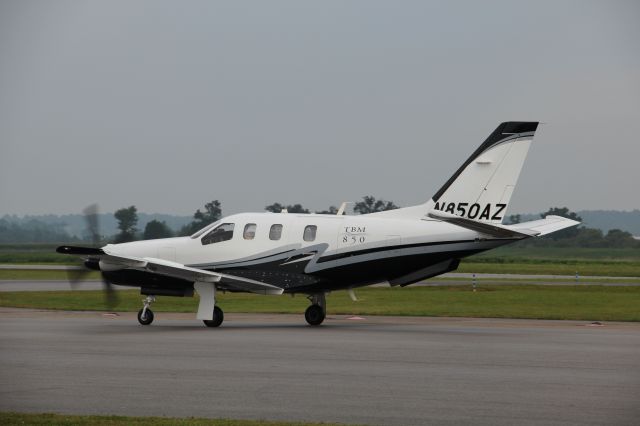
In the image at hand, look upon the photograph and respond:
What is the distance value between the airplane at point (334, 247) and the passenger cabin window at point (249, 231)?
1.3 inches

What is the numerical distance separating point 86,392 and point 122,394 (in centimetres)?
60

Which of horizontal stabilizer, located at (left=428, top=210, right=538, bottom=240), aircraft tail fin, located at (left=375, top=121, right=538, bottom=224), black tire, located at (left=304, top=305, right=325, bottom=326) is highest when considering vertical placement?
aircraft tail fin, located at (left=375, top=121, right=538, bottom=224)

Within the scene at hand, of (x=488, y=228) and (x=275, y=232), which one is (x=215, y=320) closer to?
(x=275, y=232)

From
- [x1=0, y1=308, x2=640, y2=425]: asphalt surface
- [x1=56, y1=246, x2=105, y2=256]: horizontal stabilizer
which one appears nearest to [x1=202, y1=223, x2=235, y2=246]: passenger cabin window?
A: [x1=0, y1=308, x2=640, y2=425]: asphalt surface

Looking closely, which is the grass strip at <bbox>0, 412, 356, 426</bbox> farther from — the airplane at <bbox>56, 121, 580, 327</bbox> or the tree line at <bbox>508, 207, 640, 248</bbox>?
the tree line at <bbox>508, 207, 640, 248</bbox>

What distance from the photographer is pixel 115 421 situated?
13.0 m

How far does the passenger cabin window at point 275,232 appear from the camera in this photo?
28.8 metres

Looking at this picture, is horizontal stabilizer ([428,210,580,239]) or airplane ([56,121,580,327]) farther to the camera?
airplane ([56,121,580,327])

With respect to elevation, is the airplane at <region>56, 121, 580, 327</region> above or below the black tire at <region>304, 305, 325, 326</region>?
above

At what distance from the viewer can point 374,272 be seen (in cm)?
2794

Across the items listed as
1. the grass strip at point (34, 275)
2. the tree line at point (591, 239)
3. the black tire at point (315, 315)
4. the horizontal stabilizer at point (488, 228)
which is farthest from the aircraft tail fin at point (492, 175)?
the tree line at point (591, 239)

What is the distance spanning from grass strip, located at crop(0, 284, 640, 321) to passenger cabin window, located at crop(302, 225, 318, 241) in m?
7.16

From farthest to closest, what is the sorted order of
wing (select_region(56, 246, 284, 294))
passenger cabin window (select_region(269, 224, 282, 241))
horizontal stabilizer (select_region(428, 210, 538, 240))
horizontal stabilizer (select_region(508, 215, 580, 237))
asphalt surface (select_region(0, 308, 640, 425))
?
passenger cabin window (select_region(269, 224, 282, 241))
wing (select_region(56, 246, 284, 294))
horizontal stabilizer (select_region(508, 215, 580, 237))
horizontal stabilizer (select_region(428, 210, 538, 240))
asphalt surface (select_region(0, 308, 640, 425))

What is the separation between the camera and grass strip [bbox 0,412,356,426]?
12.9 meters
